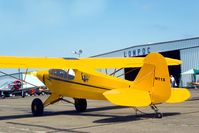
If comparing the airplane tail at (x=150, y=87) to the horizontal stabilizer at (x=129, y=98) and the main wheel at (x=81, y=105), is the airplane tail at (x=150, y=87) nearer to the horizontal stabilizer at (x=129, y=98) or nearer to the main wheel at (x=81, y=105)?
the horizontal stabilizer at (x=129, y=98)

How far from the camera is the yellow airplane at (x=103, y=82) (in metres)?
11.7

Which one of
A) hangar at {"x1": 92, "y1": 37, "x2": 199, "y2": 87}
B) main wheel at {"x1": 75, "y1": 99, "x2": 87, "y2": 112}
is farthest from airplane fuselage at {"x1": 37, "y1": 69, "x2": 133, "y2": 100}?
hangar at {"x1": 92, "y1": 37, "x2": 199, "y2": 87}

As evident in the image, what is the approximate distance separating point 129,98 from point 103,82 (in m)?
2.55

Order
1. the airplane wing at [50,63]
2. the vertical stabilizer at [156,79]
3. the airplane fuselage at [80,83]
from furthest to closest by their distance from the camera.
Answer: the airplane wing at [50,63] → the airplane fuselage at [80,83] → the vertical stabilizer at [156,79]

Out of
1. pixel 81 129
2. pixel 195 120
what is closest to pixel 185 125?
pixel 195 120

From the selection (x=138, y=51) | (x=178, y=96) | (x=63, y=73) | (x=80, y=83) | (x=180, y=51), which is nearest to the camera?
(x=178, y=96)

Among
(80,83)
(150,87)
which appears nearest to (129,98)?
(150,87)

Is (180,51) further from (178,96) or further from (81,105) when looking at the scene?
(178,96)

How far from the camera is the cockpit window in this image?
15609 millimetres

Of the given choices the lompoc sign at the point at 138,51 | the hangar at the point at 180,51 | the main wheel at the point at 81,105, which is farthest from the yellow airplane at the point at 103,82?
the lompoc sign at the point at 138,51

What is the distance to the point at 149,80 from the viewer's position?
12039mm

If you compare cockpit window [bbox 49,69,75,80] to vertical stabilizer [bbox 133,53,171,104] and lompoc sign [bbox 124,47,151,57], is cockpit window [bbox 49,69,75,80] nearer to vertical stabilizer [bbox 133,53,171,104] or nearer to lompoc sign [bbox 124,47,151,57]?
vertical stabilizer [bbox 133,53,171,104]

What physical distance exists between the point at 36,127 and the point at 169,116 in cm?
432

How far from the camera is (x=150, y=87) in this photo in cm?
1200
